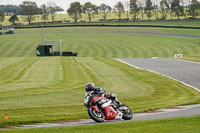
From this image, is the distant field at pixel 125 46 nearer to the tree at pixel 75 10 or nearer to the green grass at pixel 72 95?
the green grass at pixel 72 95

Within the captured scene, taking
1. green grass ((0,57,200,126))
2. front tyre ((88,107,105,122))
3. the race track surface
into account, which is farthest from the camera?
green grass ((0,57,200,126))

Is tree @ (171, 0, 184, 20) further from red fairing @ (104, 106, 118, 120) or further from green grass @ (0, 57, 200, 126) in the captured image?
red fairing @ (104, 106, 118, 120)

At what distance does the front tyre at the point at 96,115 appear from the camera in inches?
542

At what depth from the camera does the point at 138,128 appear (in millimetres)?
12570

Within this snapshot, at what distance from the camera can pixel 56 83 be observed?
24.4 m

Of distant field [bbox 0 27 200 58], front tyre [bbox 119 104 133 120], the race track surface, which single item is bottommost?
distant field [bbox 0 27 200 58]

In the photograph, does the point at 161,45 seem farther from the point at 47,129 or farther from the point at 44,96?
the point at 47,129

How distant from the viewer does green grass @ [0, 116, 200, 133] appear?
12.2 metres

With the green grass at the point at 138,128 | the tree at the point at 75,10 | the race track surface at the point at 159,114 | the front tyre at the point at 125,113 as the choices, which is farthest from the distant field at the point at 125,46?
the tree at the point at 75,10

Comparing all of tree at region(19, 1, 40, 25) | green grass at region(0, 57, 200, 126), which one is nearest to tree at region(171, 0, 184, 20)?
tree at region(19, 1, 40, 25)

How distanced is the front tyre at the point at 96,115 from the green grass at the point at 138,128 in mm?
695

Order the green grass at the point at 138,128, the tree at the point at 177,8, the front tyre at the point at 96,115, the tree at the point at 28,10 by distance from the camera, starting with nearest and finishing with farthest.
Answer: the green grass at the point at 138,128 → the front tyre at the point at 96,115 → the tree at the point at 177,8 → the tree at the point at 28,10

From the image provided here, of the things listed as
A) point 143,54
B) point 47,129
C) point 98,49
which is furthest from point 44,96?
point 98,49

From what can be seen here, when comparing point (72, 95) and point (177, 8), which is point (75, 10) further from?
point (72, 95)
